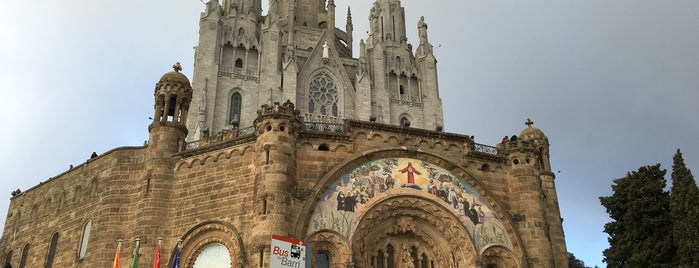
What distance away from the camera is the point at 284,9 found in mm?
61688

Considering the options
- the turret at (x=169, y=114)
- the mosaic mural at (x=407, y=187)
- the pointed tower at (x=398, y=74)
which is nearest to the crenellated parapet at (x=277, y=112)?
the mosaic mural at (x=407, y=187)

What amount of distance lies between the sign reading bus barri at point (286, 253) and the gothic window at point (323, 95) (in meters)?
32.7

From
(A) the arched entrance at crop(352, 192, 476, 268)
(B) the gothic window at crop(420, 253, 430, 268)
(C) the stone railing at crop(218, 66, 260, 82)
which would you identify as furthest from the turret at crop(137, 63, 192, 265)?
(C) the stone railing at crop(218, 66, 260, 82)

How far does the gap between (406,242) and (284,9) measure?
43.0 meters

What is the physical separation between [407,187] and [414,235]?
1920 mm

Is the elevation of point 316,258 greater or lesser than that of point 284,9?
lesser

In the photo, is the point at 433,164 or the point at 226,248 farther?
the point at 433,164

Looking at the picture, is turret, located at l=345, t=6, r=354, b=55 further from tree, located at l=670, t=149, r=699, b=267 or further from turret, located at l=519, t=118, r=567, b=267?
tree, located at l=670, t=149, r=699, b=267

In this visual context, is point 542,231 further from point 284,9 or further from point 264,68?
point 284,9

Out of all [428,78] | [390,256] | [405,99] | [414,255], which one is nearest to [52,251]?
[390,256]

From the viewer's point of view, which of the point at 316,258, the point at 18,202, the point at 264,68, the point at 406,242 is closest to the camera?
the point at 316,258

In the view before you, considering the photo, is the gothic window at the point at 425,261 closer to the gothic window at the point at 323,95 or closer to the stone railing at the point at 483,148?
the stone railing at the point at 483,148

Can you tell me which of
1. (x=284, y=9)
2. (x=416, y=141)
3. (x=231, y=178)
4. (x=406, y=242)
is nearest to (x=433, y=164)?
(x=416, y=141)

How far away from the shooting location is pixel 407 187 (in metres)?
23.3
